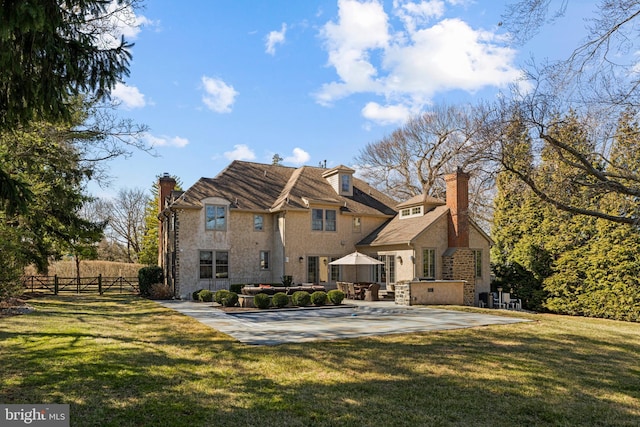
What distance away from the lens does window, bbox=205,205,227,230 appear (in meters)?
23.0

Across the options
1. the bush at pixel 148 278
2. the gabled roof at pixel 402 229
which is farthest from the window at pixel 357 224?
the bush at pixel 148 278

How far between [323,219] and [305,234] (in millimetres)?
1438

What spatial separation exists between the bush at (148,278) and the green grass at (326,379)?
13.3 m

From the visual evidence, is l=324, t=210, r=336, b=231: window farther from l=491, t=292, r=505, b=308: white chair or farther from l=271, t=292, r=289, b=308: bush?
l=491, t=292, r=505, b=308: white chair

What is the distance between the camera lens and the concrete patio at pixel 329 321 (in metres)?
11.0

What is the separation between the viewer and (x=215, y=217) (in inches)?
912

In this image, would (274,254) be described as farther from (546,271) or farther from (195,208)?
(546,271)

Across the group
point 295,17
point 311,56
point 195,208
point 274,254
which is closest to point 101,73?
point 295,17

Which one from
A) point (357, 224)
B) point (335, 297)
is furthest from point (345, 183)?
point (335, 297)

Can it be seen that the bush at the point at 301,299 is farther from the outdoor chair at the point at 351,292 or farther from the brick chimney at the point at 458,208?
the brick chimney at the point at 458,208

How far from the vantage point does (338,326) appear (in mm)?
12508

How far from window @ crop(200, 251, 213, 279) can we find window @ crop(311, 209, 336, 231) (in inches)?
226

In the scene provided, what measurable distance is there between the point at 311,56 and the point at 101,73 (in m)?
11.4

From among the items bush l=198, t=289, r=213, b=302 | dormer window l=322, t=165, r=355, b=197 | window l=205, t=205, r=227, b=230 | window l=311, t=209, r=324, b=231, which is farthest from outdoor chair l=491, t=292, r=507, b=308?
window l=205, t=205, r=227, b=230
